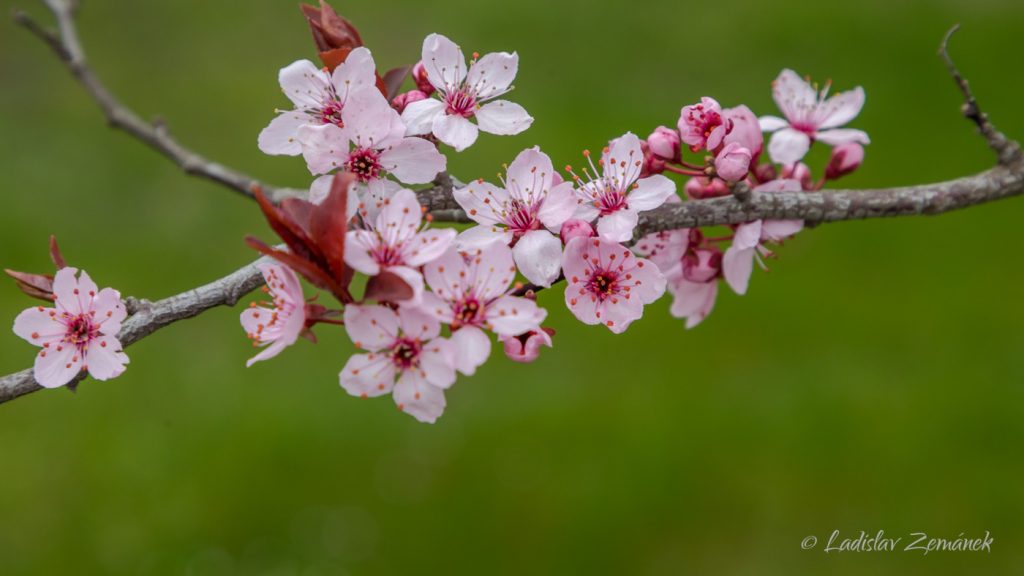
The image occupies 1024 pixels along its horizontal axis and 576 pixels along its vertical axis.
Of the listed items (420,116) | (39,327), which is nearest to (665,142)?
(420,116)

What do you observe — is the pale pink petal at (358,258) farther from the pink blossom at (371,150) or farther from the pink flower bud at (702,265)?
the pink flower bud at (702,265)

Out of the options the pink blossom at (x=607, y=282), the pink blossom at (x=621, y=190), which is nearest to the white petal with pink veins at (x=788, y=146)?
the pink blossom at (x=621, y=190)

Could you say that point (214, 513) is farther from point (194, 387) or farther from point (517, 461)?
point (517, 461)

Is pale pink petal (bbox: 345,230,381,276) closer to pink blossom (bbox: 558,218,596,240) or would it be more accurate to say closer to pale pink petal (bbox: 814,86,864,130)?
pink blossom (bbox: 558,218,596,240)

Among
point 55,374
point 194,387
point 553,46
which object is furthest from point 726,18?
point 55,374

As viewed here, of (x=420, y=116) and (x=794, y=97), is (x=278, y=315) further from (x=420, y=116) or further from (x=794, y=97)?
(x=794, y=97)

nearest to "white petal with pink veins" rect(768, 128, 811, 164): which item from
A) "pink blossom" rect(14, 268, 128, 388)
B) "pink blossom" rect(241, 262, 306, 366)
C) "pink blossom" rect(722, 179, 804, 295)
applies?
"pink blossom" rect(722, 179, 804, 295)
